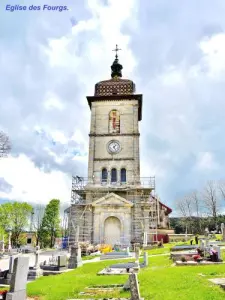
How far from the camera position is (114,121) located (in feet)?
152

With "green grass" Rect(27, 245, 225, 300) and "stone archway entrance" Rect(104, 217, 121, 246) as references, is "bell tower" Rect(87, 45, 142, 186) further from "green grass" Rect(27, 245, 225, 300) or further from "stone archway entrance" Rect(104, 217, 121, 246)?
"green grass" Rect(27, 245, 225, 300)

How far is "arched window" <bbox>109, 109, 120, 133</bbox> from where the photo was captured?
45.7 m

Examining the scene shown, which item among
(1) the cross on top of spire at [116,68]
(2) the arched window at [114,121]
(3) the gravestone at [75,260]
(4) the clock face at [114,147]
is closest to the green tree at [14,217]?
(4) the clock face at [114,147]

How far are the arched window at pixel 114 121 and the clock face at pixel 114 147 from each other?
2.05 metres

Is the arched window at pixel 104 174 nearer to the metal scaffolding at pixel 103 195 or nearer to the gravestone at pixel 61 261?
the metal scaffolding at pixel 103 195

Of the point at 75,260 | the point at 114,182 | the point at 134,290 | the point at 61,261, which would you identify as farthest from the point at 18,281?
the point at 114,182

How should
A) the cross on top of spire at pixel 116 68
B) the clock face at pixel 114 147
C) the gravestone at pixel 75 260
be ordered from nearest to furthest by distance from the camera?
the gravestone at pixel 75 260
the clock face at pixel 114 147
the cross on top of spire at pixel 116 68

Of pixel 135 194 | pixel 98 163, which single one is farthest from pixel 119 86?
pixel 135 194

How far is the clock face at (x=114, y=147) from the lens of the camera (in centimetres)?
4428

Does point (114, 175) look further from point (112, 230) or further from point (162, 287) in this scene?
→ point (162, 287)

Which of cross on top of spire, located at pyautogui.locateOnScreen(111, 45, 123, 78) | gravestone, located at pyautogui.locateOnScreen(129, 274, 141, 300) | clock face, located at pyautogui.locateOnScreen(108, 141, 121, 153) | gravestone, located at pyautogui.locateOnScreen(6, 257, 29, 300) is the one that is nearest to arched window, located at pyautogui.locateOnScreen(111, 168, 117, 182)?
clock face, located at pyautogui.locateOnScreen(108, 141, 121, 153)

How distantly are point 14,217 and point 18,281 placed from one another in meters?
52.9

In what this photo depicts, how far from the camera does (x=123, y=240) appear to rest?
38.4 metres

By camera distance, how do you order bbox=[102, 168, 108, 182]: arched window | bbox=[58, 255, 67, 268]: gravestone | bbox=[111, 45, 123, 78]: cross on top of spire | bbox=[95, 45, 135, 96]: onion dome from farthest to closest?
bbox=[111, 45, 123, 78]: cross on top of spire < bbox=[95, 45, 135, 96]: onion dome < bbox=[102, 168, 108, 182]: arched window < bbox=[58, 255, 67, 268]: gravestone
